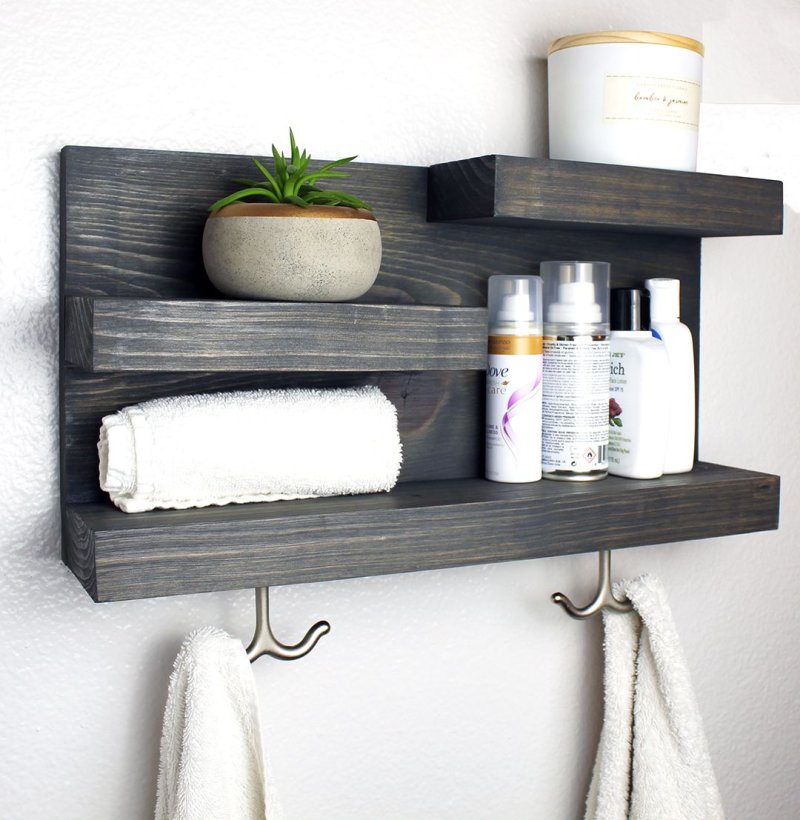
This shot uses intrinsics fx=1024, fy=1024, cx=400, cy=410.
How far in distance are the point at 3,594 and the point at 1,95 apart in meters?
0.33

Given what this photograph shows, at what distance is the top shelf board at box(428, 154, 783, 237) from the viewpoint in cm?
72

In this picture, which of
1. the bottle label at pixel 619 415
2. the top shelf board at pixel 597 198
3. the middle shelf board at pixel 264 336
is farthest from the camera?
the bottle label at pixel 619 415

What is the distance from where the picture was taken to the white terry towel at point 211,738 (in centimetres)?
68

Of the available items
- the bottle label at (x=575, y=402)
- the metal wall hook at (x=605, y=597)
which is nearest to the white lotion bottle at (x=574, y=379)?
the bottle label at (x=575, y=402)

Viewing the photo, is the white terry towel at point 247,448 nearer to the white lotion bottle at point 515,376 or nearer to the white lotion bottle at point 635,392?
the white lotion bottle at point 515,376

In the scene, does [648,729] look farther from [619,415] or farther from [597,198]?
[597,198]

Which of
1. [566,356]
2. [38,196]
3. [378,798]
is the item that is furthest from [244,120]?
[378,798]

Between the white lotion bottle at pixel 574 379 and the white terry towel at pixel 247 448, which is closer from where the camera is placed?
the white terry towel at pixel 247 448

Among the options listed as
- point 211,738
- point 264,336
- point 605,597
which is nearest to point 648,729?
point 605,597

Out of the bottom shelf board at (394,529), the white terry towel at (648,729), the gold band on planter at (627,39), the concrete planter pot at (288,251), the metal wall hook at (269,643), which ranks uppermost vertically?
the gold band on planter at (627,39)

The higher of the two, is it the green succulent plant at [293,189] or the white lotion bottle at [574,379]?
the green succulent plant at [293,189]

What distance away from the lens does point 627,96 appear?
2.47 ft

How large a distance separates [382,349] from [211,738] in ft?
0.93

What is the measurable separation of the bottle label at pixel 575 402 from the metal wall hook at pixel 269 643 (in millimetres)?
223
